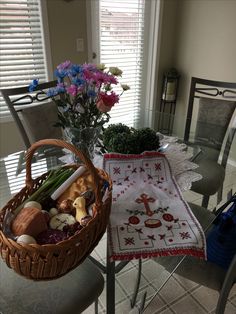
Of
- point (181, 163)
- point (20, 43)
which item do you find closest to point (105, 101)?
point (181, 163)

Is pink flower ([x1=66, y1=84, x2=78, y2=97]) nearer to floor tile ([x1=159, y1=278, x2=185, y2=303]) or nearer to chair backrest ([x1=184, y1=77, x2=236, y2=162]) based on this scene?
chair backrest ([x1=184, y1=77, x2=236, y2=162])

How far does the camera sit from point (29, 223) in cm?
72

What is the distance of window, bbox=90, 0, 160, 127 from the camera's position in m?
2.74

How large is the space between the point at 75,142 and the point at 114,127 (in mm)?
226

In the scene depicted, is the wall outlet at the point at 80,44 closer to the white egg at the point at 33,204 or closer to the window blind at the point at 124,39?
the window blind at the point at 124,39

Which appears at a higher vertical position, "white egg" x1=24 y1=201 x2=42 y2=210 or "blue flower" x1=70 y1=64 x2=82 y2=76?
"blue flower" x1=70 y1=64 x2=82 y2=76

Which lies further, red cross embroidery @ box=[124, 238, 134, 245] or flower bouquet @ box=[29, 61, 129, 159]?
flower bouquet @ box=[29, 61, 129, 159]

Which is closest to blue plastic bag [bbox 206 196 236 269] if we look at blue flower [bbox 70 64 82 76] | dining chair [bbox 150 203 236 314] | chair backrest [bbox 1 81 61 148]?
dining chair [bbox 150 203 236 314]

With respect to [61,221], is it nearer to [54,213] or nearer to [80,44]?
[54,213]

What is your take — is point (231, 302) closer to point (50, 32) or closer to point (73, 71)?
point (73, 71)

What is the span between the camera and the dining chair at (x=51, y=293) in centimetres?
87

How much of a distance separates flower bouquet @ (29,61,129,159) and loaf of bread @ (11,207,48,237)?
0.42 meters

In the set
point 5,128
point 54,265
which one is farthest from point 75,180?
point 5,128

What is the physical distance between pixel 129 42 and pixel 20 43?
1.27 m
